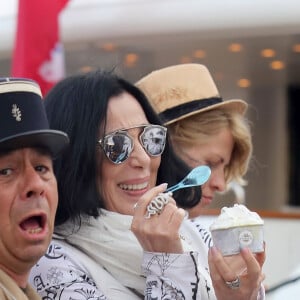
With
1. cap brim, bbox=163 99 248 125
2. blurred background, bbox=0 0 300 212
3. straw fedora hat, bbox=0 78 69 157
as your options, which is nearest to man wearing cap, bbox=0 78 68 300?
straw fedora hat, bbox=0 78 69 157

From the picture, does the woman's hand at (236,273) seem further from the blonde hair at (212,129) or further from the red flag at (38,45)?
the red flag at (38,45)

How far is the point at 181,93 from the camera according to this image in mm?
2949

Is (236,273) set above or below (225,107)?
below

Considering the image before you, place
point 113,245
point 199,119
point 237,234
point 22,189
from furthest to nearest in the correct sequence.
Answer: point 199,119
point 113,245
point 237,234
point 22,189

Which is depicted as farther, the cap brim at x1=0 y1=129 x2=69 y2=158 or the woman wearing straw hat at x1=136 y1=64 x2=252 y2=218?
the woman wearing straw hat at x1=136 y1=64 x2=252 y2=218

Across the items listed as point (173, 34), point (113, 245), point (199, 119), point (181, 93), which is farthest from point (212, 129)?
point (173, 34)

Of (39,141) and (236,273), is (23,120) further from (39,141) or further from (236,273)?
(236,273)

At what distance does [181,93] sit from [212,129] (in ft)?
0.59

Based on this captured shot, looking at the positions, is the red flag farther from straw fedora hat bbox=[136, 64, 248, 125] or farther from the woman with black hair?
the woman with black hair

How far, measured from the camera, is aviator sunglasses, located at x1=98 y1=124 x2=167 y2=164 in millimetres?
2215

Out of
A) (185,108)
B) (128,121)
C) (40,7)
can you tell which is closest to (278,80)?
(40,7)

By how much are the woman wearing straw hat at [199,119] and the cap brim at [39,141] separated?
100cm

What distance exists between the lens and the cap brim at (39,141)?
1.76 metres

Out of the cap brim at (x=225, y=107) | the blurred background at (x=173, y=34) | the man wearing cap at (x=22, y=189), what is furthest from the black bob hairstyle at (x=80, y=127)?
the blurred background at (x=173, y=34)
